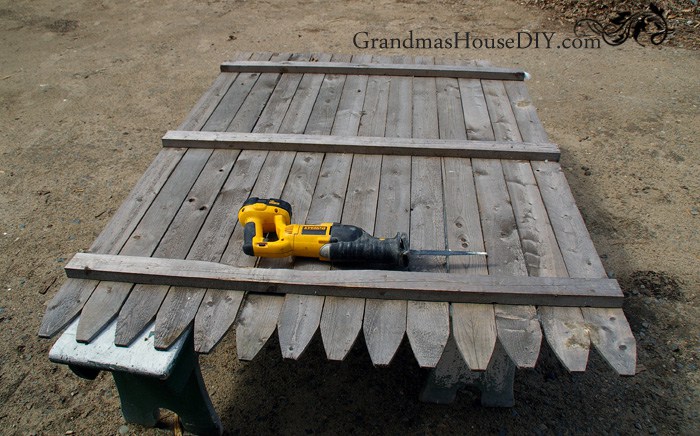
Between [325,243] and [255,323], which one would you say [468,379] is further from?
[255,323]

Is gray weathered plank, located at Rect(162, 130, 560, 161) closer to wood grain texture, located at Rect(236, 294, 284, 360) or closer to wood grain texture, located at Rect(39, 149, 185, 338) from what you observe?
wood grain texture, located at Rect(39, 149, 185, 338)

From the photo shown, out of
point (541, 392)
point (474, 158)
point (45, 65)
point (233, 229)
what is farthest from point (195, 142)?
point (45, 65)

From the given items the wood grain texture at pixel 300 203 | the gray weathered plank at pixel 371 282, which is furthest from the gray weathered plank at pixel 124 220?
the wood grain texture at pixel 300 203

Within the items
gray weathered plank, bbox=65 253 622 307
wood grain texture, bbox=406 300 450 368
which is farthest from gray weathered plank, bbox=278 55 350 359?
wood grain texture, bbox=406 300 450 368

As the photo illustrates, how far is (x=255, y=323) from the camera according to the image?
265 centimetres

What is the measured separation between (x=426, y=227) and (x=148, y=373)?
64.8 inches

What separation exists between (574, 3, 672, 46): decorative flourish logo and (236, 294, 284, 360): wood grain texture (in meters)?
7.79

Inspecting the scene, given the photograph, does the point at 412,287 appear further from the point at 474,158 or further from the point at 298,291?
the point at 474,158

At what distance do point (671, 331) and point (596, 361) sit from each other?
2.20 feet

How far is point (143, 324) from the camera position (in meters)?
2.67

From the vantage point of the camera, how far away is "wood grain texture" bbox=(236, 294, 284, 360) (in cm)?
257

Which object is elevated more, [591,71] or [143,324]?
[143,324]

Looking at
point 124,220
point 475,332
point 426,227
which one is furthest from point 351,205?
point 124,220

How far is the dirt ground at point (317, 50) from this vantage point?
3672 millimetres
